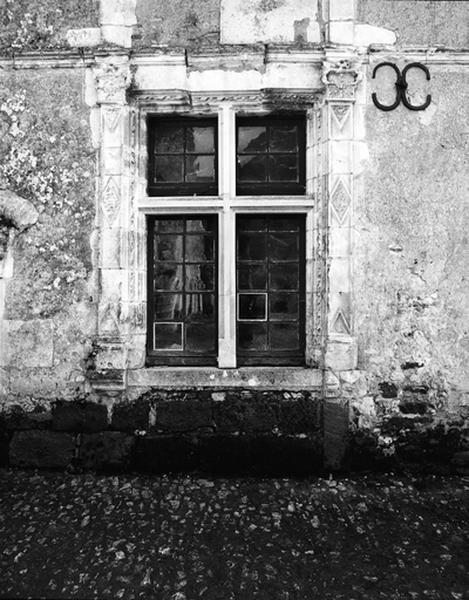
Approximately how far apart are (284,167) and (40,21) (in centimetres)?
216

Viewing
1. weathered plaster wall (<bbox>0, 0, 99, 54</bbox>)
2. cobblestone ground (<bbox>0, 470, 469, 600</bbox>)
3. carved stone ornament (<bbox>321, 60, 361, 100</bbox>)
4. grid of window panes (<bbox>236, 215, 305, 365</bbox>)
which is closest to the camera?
cobblestone ground (<bbox>0, 470, 469, 600</bbox>)

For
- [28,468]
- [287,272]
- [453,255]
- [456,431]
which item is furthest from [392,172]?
[28,468]

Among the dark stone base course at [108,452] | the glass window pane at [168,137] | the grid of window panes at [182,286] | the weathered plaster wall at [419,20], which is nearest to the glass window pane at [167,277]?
the grid of window panes at [182,286]

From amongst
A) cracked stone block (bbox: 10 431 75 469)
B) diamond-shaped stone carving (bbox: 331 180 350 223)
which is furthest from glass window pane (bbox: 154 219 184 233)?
cracked stone block (bbox: 10 431 75 469)

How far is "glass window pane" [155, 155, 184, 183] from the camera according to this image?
12.3 feet

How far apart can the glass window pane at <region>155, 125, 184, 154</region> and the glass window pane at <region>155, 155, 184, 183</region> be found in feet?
0.26

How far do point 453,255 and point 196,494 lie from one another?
254 cm

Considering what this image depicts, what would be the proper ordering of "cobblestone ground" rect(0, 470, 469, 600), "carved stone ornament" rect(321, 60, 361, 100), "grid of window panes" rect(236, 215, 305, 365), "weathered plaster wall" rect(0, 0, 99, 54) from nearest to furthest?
"cobblestone ground" rect(0, 470, 469, 600), "carved stone ornament" rect(321, 60, 361, 100), "weathered plaster wall" rect(0, 0, 99, 54), "grid of window panes" rect(236, 215, 305, 365)

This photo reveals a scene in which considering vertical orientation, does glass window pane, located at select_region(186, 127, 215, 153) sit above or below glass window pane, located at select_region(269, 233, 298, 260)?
above

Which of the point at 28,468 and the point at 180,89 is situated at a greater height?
the point at 180,89

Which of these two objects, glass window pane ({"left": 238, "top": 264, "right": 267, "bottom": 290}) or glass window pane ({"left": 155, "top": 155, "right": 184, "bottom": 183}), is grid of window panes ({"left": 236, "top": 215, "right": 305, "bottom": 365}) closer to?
glass window pane ({"left": 238, "top": 264, "right": 267, "bottom": 290})

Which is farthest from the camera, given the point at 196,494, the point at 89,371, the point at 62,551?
the point at 89,371

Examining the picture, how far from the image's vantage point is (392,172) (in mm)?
3537

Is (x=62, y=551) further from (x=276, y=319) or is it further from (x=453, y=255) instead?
(x=453, y=255)
